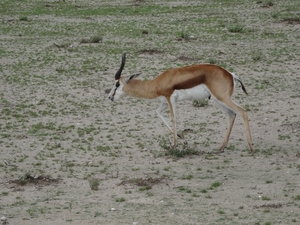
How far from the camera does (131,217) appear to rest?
26.1ft

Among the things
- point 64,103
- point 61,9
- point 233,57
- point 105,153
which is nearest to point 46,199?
point 105,153

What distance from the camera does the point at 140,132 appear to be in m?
12.0

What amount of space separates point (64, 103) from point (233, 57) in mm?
5128

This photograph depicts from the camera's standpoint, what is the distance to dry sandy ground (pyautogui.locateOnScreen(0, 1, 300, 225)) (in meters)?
8.36

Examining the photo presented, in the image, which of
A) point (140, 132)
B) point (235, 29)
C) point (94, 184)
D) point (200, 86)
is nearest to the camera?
point (94, 184)

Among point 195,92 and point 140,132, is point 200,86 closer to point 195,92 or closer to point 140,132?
point 195,92

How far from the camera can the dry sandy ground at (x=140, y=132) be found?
27.4 ft

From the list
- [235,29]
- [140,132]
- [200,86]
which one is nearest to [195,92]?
[200,86]

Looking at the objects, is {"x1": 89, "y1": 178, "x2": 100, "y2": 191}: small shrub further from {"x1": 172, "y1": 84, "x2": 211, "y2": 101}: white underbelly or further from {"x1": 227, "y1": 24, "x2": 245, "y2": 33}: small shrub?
{"x1": 227, "y1": 24, "x2": 245, "y2": 33}: small shrub

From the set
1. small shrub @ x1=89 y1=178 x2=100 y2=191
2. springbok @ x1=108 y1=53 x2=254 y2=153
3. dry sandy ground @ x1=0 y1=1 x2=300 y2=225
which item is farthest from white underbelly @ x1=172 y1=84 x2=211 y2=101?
small shrub @ x1=89 y1=178 x2=100 y2=191

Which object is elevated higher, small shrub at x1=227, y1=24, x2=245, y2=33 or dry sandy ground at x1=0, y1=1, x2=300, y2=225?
small shrub at x1=227, y1=24, x2=245, y2=33

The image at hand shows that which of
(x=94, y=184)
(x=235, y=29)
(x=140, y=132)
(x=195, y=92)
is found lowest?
(x=140, y=132)

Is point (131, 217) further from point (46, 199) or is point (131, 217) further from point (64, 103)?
point (64, 103)

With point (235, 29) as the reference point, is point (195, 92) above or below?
above
